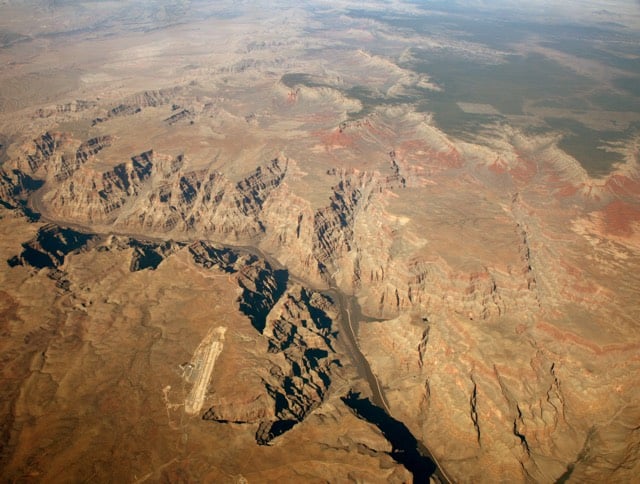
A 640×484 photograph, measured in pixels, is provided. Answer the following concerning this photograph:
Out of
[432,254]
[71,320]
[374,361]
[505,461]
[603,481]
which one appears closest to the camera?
[603,481]

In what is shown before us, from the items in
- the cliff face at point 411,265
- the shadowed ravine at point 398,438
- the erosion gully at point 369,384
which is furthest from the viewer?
the cliff face at point 411,265

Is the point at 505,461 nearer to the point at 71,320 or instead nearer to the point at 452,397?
the point at 452,397

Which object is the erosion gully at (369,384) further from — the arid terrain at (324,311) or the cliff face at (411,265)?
the cliff face at (411,265)

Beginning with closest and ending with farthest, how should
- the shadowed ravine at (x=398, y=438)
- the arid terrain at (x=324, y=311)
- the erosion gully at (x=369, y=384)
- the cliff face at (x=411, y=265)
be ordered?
the arid terrain at (x=324, y=311), the shadowed ravine at (x=398, y=438), the erosion gully at (x=369, y=384), the cliff face at (x=411, y=265)

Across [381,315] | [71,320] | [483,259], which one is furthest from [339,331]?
[71,320]

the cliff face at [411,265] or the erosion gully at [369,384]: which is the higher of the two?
the cliff face at [411,265]

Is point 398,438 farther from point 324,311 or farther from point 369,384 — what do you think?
point 324,311

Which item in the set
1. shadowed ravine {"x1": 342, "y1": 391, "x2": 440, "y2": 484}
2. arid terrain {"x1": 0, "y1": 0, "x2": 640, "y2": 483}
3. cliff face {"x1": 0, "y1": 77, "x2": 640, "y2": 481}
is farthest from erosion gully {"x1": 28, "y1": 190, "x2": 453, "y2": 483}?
cliff face {"x1": 0, "y1": 77, "x2": 640, "y2": 481}

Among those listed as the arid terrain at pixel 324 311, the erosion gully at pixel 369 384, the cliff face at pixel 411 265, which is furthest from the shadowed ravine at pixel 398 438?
the cliff face at pixel 411 265

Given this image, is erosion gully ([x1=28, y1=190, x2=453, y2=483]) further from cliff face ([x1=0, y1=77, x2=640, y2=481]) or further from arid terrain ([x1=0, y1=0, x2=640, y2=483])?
cliff face ([x1=0, y1=77, x2=640, y2=481])
